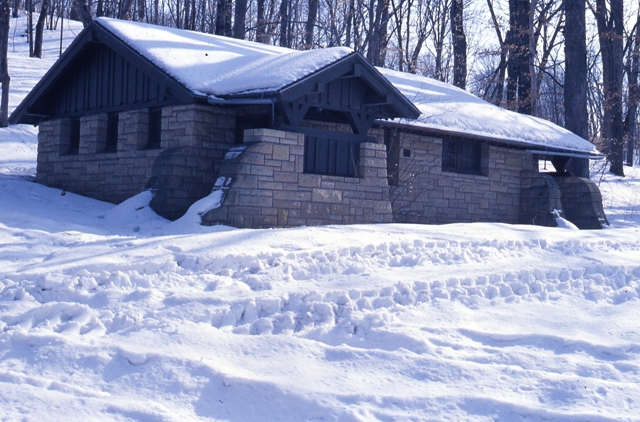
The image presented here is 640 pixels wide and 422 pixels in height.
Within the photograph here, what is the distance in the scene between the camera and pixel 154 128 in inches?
564

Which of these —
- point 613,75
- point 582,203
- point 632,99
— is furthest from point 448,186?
point 632,99

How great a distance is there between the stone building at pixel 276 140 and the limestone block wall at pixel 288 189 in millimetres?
22

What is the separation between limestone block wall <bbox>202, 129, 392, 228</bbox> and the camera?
37.9 ft

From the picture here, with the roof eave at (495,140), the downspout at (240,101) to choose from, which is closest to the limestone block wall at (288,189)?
the downspout at (240,101)

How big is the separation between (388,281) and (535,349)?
172cm

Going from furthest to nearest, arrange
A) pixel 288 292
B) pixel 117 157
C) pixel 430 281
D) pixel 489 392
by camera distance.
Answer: pixel 117 157
pixel 430 281
pixel 288 292
pixel 489 392

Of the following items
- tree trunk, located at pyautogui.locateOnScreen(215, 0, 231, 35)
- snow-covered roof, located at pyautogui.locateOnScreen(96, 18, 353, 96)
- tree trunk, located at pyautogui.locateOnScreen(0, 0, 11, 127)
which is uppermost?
tree trunk, located at pyautogui.locateOnScreen(215, 0, 231, 35)

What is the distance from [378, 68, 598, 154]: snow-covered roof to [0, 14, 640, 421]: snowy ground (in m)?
6.77

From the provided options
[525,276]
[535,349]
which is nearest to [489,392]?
[535,349]

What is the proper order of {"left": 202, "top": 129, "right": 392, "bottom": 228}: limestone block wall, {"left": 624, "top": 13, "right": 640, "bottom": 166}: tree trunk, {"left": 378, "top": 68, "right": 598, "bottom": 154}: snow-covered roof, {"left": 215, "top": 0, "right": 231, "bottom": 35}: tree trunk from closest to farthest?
{"left": 202, "top": 129, "right": 392, "bottom": 228}: limestone block wall
{"left": 378, "top": 68, "right": 598, "bottom": 154}: snow-covered roof
{"left": 215, "top": 0, "right": 231, "bottom": 35}: tree trunk
{"left": 624, "top": 13, "right": 640, "bottom": 166}: tree trunk

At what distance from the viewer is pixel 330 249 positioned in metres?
8.09

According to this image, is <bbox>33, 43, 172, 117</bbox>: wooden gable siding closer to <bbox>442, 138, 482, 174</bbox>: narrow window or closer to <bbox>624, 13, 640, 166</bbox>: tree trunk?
<bbox>442, 138, 482, 174</bbox>: narrow window

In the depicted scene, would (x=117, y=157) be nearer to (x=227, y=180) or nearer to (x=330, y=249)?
(x=227, y=180)

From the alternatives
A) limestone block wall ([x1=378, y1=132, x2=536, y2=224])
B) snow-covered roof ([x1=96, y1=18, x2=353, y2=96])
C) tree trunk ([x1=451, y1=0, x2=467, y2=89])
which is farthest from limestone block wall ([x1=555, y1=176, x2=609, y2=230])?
tree trunk ([x1=451, y1=0, x2=467, y2=89])
